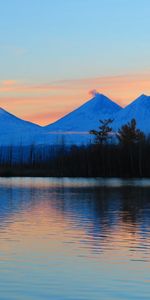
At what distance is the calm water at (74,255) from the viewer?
1462cm

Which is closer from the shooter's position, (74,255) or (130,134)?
(74,255)

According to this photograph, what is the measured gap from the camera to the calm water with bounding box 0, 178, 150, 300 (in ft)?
48.0

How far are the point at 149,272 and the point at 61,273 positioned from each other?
6.88 ft

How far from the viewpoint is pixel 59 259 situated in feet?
60.5

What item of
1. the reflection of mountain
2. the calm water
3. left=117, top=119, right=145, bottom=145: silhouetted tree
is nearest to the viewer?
the calm water

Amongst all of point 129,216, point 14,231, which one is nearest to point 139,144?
point 129,216

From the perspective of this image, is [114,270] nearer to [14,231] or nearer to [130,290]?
[130,290]

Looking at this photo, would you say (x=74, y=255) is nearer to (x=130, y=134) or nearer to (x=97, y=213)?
(x=97, y=213)

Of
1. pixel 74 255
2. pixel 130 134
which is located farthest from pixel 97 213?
pixel 130 134

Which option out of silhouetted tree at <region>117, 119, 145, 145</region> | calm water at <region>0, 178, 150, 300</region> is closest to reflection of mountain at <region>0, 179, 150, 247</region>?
calm water at <region>0, 178, 150, 300</region>

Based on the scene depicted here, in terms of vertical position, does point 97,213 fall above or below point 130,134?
below

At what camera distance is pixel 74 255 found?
62.7 feet

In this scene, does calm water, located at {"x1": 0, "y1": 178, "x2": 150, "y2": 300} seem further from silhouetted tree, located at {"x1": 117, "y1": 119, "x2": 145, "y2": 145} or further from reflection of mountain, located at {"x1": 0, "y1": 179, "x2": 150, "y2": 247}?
silhouetted tree, located at {"x1": 117, "y1": 119, "x2": 145, "y2": 145}

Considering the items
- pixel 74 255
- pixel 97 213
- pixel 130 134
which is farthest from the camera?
pixel 130 134
